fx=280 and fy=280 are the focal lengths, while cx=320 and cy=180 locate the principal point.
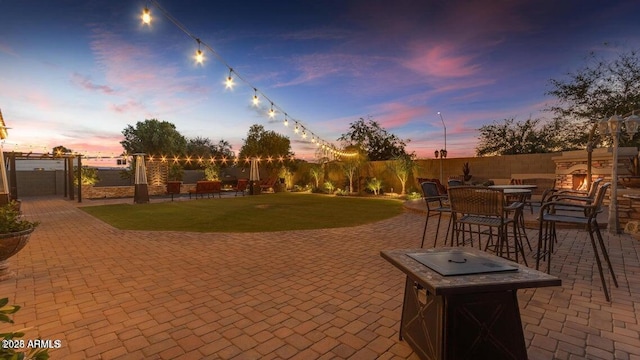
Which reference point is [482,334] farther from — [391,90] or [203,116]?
[203,116]

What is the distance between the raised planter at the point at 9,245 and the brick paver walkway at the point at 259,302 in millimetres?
173

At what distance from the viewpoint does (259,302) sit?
2.59m

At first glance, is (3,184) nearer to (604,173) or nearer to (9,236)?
(9,236)

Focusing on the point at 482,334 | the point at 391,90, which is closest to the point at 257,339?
the point at 482,334

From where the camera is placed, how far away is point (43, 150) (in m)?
Result: 13.2

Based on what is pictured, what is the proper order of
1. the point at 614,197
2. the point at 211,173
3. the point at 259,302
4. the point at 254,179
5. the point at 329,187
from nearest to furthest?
the point at 259,302 → the point at 614,197 → the point at 254,179 → the point at 329,187 → the point at 211,173

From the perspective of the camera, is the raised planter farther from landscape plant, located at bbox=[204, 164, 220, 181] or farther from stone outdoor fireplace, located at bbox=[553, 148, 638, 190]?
landscape plant, located at bbox=[204, 164, 220, 181]

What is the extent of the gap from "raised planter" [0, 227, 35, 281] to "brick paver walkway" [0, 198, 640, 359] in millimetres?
173

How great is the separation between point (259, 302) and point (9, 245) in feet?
10.2

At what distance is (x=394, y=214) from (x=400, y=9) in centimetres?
542

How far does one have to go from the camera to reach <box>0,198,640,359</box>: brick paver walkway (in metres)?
1.90

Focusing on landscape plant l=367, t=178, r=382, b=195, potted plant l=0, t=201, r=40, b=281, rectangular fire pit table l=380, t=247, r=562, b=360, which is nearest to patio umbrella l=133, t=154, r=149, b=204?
potted plant l=0, t=201, r=40, b=281

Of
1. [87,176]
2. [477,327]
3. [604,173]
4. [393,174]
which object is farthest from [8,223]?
[87,176]

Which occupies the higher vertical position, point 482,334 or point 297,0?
point 297,0
